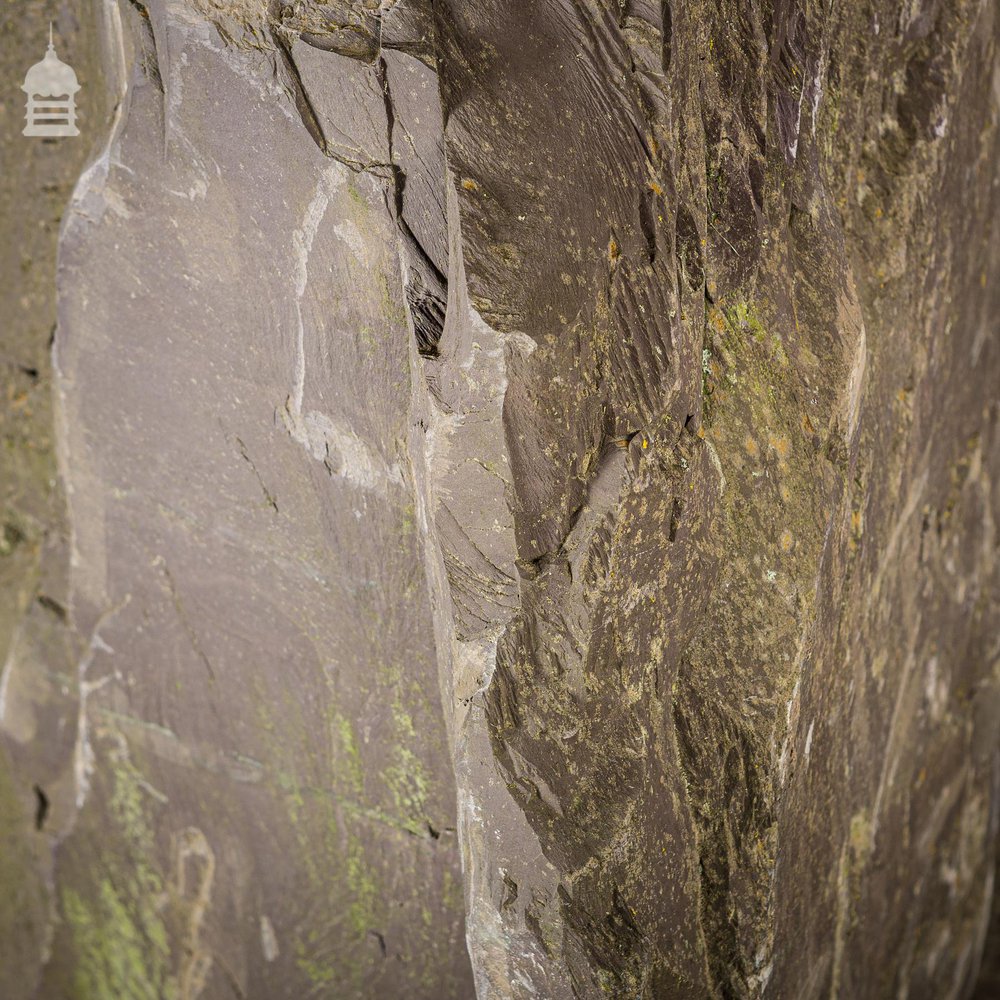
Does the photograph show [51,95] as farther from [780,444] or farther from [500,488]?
[780,444]

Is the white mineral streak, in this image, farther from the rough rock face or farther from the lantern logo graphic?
the lantern logo graphic

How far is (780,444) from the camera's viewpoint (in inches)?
52.9

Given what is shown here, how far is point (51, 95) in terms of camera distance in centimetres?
135

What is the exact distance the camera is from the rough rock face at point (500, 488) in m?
1.14

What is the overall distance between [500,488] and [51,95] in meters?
0.80

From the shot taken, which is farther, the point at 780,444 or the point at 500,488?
the point at 780,444

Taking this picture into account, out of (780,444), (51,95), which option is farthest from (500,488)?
(51,95)

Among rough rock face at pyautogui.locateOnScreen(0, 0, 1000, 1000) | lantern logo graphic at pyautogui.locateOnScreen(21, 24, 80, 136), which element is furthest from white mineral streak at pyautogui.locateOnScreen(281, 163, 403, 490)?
lantern logo graphic at pyautogui.locateOnScreen(21, 24, 80, 136)

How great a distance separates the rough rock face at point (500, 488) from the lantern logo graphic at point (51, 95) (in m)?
0.09

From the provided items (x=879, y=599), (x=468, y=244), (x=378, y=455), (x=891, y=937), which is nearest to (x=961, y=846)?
(x=891, y=937)

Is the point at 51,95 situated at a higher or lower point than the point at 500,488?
higher

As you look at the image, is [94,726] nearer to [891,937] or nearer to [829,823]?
[829,823]

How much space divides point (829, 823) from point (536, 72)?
118 cm

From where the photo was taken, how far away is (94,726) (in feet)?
5.65
